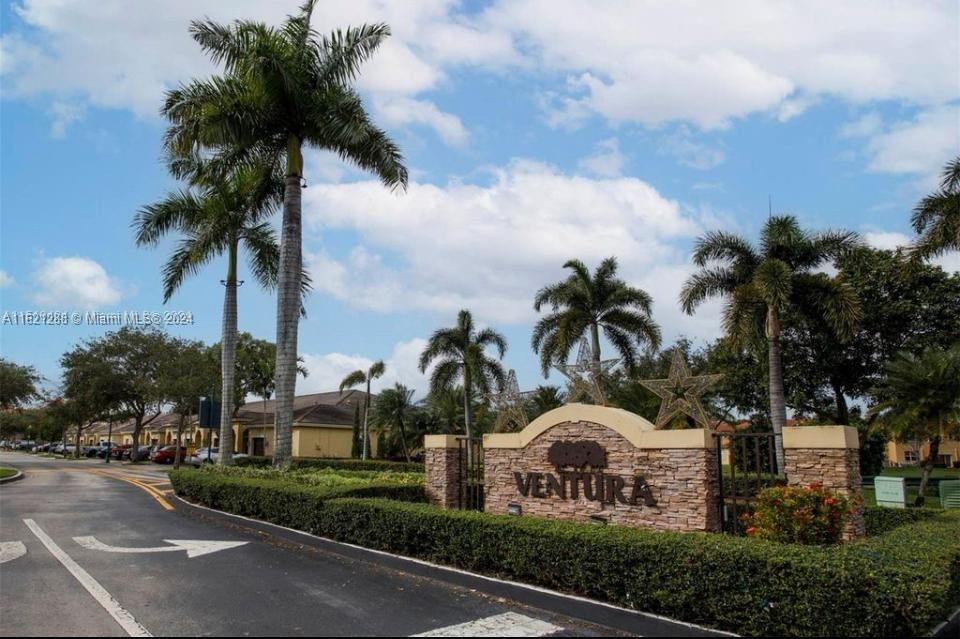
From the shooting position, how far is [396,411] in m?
48.9

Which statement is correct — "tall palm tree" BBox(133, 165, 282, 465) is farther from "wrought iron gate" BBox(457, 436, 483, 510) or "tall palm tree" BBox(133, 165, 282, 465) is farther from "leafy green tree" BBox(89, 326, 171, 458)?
"leafy green tree" BBox(89, 326, 171, 458)

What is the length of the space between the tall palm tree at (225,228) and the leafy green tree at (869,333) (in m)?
22.7

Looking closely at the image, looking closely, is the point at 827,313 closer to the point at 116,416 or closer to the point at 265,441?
the point at 265,441

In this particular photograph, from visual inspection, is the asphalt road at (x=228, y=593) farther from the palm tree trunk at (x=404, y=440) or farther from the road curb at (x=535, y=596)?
the palm tree trunk at (x=404, y=440)

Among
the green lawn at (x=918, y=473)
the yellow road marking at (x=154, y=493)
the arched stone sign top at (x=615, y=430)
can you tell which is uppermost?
the arched stone sign top at (x=615, y=430)

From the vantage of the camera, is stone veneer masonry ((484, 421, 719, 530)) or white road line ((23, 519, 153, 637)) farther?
stone veneer masonry ((484, 421, 719, 530))

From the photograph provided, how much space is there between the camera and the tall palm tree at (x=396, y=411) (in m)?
48.8

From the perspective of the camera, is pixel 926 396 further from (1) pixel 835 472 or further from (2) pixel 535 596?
(2) pixel 535 596

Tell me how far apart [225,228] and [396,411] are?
96.4 feet

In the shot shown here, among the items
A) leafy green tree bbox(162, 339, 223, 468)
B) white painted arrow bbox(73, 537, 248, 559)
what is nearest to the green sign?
white painted arrow bbox(73, 537, 248, 559)

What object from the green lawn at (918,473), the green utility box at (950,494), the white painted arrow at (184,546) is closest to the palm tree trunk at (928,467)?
the green utility box at (950,494)

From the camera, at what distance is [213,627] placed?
6.44 meters

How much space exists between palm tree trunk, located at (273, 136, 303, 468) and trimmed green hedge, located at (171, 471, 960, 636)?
731 cm

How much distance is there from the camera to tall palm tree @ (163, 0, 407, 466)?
16625 millimetres
